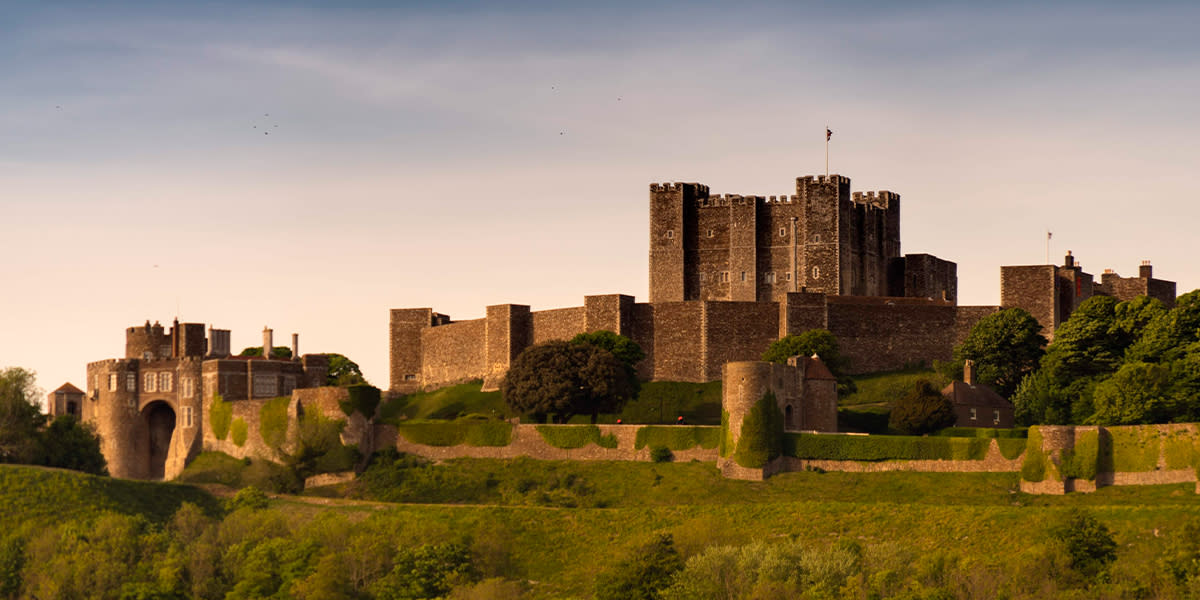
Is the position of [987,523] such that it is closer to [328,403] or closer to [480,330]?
[328,403]

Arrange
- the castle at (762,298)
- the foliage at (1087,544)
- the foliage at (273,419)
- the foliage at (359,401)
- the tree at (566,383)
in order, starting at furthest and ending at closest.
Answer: the castle at (762,298), the foliage at (273,419), the tree at (566,383), the foliage at (359,401), the foliage at (1087,544)

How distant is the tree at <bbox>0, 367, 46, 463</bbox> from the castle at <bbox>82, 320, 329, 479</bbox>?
242 inches

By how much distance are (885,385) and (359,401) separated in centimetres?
2651

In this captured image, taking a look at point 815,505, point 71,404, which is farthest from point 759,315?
point 71,404

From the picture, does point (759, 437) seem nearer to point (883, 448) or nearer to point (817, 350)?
point (883, 448)

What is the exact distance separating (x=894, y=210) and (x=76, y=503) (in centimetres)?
4841

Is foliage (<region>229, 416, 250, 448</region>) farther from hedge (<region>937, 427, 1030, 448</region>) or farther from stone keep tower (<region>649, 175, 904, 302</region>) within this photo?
hedge (<region>937, 427, 1030, 448</region>)

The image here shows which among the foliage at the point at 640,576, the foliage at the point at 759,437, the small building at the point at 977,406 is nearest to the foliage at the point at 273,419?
the foliage at the point at 759,437

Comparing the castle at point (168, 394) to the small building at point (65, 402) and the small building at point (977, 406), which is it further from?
the small building at point (977, 406)

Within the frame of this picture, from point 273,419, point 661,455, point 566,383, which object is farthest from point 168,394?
point 661,455

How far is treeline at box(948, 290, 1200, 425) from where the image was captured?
8056cm

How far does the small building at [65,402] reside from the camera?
334ft

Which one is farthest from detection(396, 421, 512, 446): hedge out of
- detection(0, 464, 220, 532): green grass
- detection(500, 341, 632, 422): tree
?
detection(0, 464, 220, 532): green grass

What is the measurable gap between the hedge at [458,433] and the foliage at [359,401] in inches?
66.3
